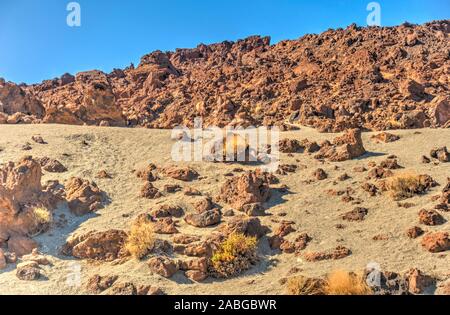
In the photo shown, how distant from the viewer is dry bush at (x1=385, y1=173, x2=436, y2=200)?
1631 cm

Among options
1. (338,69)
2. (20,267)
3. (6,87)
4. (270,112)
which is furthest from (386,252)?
(338,69)

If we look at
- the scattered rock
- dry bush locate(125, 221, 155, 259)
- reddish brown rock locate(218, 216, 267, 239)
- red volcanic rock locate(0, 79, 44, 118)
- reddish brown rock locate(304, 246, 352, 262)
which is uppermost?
red volcanic rock locate(0, 79, 44, 118)

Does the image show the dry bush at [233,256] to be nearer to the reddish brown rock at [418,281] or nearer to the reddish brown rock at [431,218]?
the reddish brown rock at [418,281]

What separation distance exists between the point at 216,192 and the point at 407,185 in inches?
240

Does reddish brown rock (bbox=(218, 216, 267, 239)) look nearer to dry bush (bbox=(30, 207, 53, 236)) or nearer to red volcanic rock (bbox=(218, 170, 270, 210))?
red volcanic rock (bbox=(218, 170, 270, 210))

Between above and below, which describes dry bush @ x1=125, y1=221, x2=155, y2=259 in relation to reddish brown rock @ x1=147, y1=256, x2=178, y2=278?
above

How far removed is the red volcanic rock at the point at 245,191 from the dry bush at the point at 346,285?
604 centimetres

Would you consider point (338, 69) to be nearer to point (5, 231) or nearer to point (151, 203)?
point (151, 203)

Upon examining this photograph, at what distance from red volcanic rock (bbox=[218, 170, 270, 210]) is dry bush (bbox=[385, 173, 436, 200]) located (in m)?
3.84

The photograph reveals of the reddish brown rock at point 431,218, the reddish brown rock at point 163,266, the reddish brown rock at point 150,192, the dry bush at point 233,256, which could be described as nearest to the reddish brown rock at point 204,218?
the dry bush at point 233,256

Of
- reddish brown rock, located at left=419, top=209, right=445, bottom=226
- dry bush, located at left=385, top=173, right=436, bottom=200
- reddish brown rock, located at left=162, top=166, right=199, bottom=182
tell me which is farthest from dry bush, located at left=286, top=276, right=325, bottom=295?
reddish brown rock, located at left=162, top=166, right=199, bottom=182

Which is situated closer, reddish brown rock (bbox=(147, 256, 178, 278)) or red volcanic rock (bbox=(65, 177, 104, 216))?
reddish brown rock (bbox=(147, 256, 178, 278))

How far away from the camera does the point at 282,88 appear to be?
3719cm

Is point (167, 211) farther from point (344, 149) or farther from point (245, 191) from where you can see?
point (344, 149)
